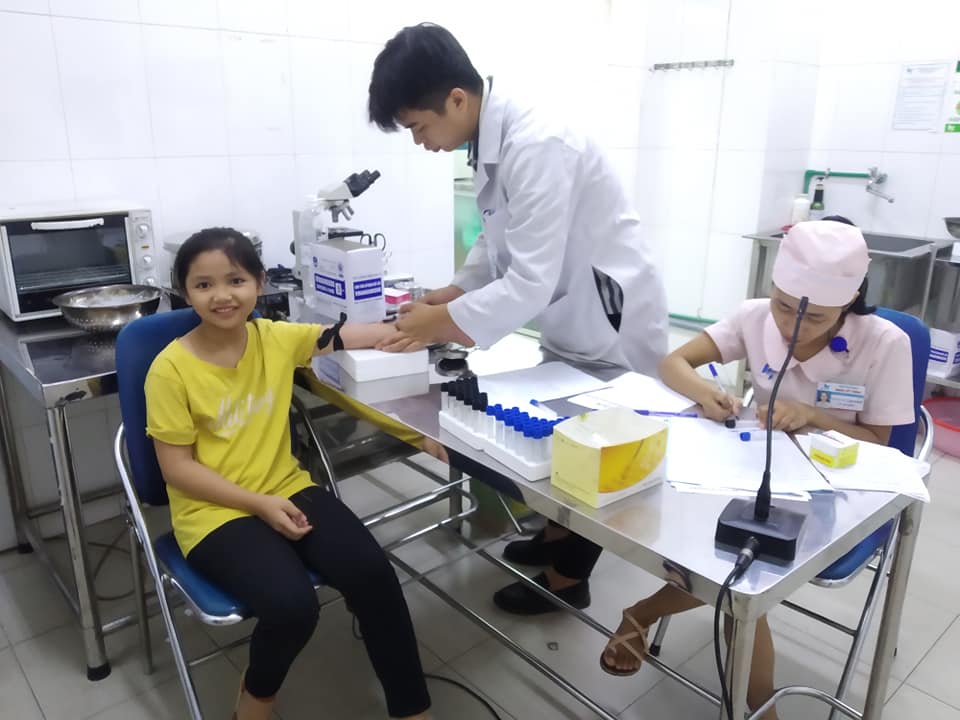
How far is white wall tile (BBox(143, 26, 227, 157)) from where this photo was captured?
7.19 feet

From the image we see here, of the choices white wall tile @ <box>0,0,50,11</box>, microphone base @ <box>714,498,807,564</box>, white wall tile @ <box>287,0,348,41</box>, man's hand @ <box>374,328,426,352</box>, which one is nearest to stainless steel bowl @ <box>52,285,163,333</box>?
man's hand @ <box>374,328,426,352</box>

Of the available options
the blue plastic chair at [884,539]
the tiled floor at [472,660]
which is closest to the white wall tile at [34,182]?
the tiled floor at [472,660]

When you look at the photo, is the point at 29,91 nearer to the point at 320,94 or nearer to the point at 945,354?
the point at 320,94

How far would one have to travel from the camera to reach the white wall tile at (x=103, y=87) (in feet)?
6.69

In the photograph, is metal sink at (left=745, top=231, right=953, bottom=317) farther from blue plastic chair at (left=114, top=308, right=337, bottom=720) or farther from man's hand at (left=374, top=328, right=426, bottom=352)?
blue plastic chair at (left=114, top=308, right=337, bottom=720)

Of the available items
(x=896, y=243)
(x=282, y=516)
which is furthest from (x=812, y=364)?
(x=896, y=243)

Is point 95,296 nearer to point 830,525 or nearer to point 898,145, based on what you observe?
point 830,525

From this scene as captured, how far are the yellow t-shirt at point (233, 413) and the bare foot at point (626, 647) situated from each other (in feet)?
2.37

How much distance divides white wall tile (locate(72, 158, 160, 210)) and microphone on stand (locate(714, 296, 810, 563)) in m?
1.82

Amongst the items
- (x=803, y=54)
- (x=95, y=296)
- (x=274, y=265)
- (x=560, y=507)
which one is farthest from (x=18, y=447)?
(x=803, y=54)

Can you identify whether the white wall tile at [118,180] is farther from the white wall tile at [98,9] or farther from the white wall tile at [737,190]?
the white wall tile at [737,190]

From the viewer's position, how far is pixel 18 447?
223 cm

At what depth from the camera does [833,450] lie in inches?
46.5

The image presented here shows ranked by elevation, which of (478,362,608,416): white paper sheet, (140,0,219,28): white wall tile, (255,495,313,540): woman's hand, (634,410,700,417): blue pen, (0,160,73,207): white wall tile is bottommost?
(255,495,313,540): woman's hand
